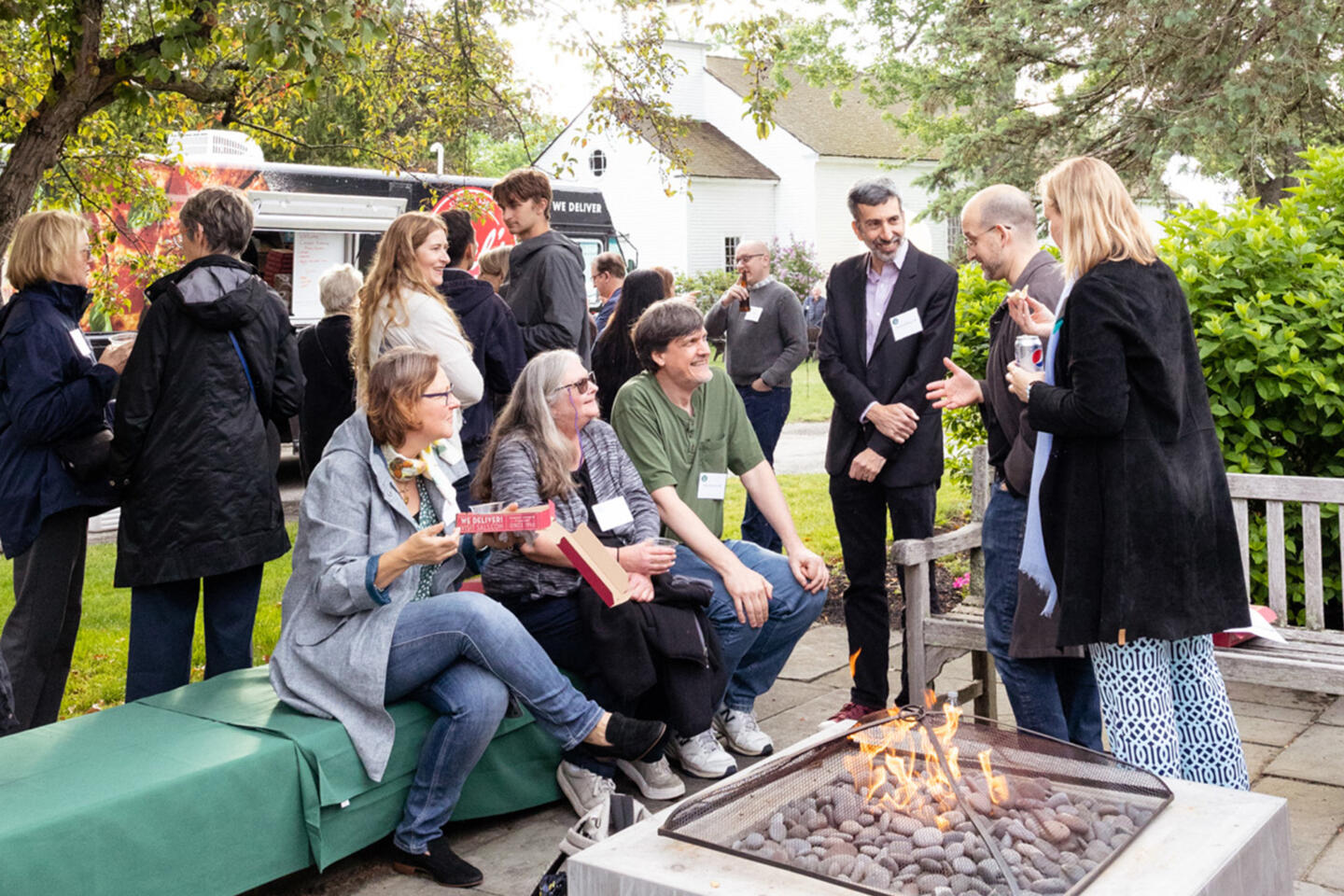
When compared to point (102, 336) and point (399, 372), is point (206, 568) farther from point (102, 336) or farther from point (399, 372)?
point (102, 336)

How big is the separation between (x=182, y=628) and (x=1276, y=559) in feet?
12.5

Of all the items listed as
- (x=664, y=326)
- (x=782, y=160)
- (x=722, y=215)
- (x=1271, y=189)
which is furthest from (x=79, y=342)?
(x=782, y=160)

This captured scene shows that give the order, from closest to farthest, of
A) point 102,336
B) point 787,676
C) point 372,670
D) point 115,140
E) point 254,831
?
1. point 254,831
2. point 372,670
3. point 787,676
4. point 115,140
5. point 102,336

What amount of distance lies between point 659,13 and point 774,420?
273 centimetres

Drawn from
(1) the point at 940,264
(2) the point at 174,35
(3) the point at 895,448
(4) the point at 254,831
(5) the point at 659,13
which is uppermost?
(5) the point at 659,13

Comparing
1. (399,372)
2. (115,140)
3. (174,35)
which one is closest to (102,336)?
(115,140)

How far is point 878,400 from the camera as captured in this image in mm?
4691

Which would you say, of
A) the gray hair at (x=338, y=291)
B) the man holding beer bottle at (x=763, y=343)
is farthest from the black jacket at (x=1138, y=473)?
the man holding beer bottle at (x=763, y=343)

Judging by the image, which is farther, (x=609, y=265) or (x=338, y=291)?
(x=609, y=265)

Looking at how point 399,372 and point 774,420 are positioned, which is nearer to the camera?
point 399,372

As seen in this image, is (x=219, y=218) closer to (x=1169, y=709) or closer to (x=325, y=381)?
(x=325, y=381)

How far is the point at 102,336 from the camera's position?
11055mm

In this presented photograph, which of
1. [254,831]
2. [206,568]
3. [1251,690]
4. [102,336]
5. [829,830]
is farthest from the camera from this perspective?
[102,336]

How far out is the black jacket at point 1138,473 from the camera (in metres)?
3.04
